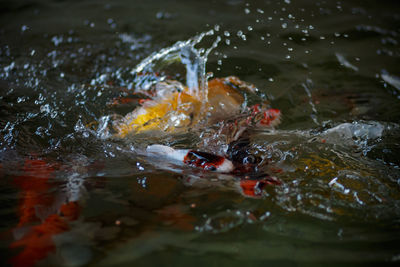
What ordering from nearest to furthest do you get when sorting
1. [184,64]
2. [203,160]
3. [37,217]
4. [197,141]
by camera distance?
[37,217] → [203,160] → [197,141] → [184,64]

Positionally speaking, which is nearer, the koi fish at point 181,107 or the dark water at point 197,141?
the dark water at point 197,141

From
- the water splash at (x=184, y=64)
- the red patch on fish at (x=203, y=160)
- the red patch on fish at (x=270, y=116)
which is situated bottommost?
the red patch on fish at (x=270, y=116)

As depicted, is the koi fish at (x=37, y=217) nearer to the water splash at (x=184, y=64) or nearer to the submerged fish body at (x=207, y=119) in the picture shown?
the submerged fish body at (x=207, y=119)

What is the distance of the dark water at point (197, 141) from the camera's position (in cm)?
84

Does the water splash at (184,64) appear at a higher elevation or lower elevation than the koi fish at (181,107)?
higher

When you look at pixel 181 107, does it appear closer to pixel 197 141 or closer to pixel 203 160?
pixel 197 141

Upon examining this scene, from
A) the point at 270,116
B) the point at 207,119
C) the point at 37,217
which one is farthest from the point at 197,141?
the point at 37,217

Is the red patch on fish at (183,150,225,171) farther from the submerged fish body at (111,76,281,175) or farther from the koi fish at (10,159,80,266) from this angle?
the koi fish at (10,159,80,266)

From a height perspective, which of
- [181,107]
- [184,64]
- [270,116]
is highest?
[184,64]

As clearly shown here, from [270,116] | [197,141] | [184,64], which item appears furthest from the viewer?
[184,64]

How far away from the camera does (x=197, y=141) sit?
146 cm

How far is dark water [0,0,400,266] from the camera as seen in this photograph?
0.84 m

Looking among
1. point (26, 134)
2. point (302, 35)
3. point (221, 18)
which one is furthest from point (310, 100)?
point (26, 134)

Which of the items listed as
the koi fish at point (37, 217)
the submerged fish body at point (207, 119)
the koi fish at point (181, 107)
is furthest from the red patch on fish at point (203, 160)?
the koi fish at point (37, 217)
